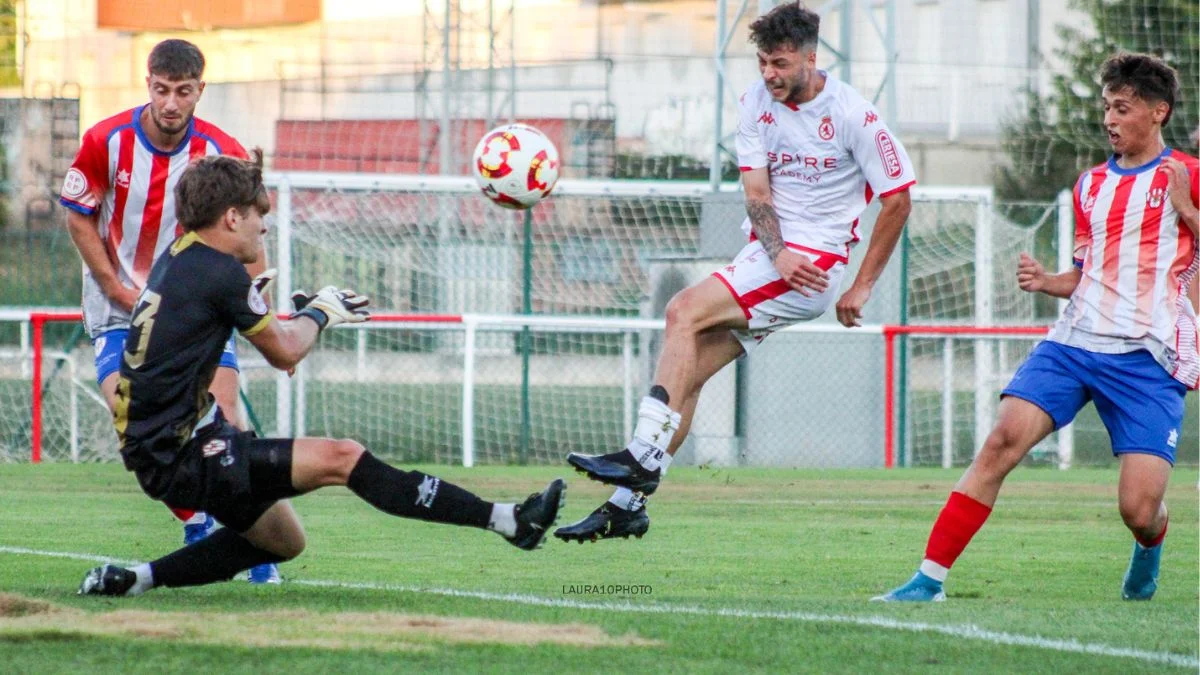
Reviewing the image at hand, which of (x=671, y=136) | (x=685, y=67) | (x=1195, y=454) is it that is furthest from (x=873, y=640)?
(x=685, y=67)

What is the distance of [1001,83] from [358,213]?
522 inches

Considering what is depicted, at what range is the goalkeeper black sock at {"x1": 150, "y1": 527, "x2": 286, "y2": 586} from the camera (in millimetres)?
6188

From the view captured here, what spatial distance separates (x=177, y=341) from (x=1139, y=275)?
12.3 ft

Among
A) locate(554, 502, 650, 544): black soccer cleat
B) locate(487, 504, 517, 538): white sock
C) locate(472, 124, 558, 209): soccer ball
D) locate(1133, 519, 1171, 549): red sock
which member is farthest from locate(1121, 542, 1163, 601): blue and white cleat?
locate(472, 124, 558, 209): soccer ball

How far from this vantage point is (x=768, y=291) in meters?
6.87

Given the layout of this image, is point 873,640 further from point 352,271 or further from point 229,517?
point 352,271

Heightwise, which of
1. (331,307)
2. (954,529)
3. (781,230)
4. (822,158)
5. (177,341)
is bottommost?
(954,529)

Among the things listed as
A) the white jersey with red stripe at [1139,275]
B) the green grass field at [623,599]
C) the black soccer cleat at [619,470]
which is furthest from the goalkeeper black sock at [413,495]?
the white jersey with red stripe at [1139,275]

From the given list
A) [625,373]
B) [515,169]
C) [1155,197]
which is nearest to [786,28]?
[1155,197]

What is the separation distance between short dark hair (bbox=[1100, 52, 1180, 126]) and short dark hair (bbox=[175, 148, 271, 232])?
11.0ft

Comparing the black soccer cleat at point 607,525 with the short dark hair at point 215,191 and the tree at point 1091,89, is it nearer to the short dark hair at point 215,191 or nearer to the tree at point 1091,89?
the short dark hair at point 215,191

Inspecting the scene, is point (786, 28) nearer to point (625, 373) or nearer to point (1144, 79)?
point (1144, 79)

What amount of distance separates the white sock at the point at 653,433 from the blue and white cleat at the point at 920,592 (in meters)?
1.03

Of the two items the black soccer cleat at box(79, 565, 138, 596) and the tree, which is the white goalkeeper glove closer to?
the black soccer cleat at box(79, 565, 138, 596)
